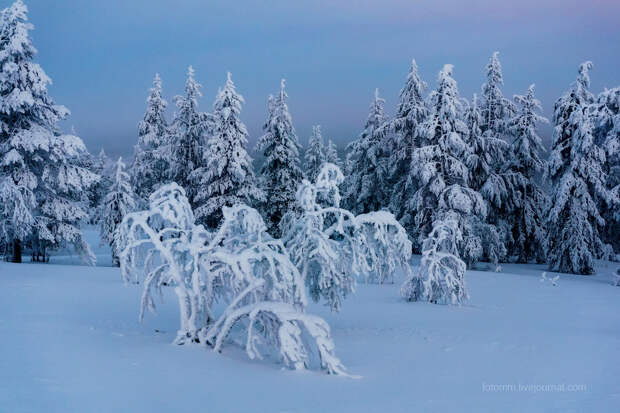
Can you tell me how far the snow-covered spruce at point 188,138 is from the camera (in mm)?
33500

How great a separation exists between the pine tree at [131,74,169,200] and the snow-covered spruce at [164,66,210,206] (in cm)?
173

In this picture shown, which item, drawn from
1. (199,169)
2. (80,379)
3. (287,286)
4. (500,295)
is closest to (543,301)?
(500,295)

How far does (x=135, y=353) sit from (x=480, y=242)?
24.0 metres

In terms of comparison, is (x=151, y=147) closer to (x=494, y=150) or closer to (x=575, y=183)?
(x=494, y=150)

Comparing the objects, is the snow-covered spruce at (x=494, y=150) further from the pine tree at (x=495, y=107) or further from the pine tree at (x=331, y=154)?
the pine tree at (x=331, y=154)

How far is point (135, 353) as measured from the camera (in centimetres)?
902

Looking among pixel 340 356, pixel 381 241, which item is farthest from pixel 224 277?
pixel 381 241

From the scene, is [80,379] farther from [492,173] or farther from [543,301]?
[492,173]

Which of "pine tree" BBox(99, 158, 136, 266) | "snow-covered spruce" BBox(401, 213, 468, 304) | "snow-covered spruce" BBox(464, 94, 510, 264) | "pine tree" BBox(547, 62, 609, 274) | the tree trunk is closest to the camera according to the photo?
"snow-covered spruce" BBox(401, 213, 468, 304)

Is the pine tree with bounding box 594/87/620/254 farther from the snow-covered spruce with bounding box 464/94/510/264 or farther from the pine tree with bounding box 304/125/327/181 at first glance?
the pine tree with bounding box 304/125/327/181

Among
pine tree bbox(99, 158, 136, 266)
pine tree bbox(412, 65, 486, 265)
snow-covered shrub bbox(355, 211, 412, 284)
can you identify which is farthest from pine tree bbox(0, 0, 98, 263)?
pine tree bbox(412, 65, 486, 265)

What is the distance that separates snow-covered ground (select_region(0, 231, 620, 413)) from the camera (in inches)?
265

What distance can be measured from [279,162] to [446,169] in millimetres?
11001

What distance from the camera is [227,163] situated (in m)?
30.1
